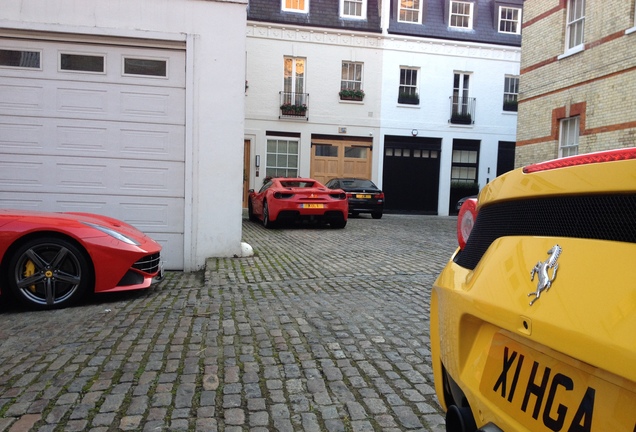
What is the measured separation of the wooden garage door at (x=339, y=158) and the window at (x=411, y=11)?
557 cm

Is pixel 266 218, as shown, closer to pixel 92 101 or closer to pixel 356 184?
pixel 356 184

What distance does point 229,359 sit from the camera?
3596 millimetres

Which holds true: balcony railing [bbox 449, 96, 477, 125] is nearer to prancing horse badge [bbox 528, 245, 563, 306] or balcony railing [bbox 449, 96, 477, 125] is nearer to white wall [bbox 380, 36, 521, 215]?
white wall [bbox 380, 36, 521, 215]

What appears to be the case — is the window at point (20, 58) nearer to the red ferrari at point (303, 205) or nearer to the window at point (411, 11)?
the red ferrari at point (303, 205)

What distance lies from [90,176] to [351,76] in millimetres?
16419

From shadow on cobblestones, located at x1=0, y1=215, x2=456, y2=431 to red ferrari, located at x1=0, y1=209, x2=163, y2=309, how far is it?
0.69 feet

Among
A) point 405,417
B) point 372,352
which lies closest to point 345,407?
point 405,417

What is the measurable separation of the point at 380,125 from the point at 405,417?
20.4 m

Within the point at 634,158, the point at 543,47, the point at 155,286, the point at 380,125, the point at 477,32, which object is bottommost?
the point at 155,286

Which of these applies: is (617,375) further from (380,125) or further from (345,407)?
(380,125)

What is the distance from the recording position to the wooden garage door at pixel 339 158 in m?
22.3

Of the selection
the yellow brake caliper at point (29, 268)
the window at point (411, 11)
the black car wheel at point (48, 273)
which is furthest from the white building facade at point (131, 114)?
the window at point (411, 11)

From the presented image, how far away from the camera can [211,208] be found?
7895 mm

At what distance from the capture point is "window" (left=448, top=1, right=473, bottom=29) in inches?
902
